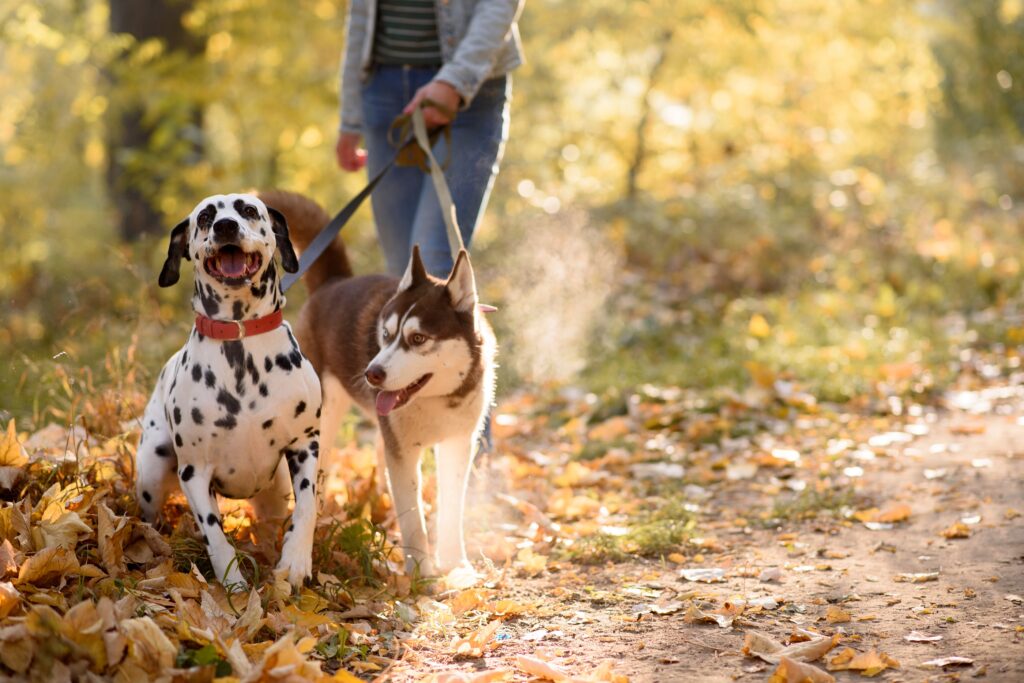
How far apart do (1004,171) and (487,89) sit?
984cm

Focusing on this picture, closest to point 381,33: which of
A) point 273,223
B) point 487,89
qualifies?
point 487,89

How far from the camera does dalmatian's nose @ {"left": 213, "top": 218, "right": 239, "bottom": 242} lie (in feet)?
11.0

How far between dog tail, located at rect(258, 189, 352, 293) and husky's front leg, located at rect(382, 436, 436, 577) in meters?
1.07

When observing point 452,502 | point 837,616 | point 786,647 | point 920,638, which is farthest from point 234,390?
point 920,638

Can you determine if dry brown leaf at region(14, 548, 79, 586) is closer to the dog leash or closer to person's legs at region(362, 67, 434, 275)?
the dog leash

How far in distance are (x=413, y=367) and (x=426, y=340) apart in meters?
0.11

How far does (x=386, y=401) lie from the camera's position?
372 cm

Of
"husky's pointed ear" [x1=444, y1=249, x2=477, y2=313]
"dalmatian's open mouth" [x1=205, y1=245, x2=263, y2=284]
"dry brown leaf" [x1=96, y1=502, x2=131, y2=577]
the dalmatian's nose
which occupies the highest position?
the dalmatian's nose

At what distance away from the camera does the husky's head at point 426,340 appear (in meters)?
3.72

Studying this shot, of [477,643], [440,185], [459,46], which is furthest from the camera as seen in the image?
[459,46]

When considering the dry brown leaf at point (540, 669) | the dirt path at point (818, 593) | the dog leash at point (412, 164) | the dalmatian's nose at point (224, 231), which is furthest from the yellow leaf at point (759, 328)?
the dalmatian's nose at point (224, 231)

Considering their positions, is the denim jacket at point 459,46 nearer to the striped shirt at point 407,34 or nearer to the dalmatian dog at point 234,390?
the striped shirt at point 407,34

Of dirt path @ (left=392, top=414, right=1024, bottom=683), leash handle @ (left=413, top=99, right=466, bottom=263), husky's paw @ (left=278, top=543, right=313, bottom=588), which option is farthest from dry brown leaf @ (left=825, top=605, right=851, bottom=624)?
leash handle @ (left=413, top=99, right=466, bottom=263)

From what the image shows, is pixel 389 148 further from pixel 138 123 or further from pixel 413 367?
pixel 138 123
